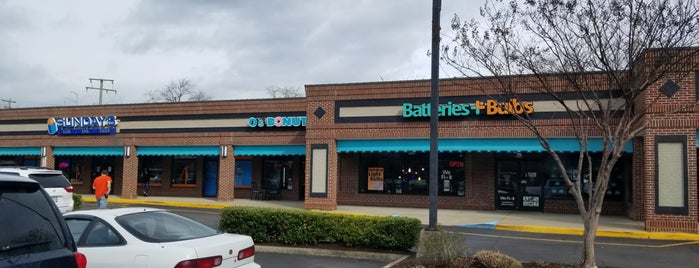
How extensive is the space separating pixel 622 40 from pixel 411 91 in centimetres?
1223

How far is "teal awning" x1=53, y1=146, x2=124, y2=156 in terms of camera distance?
28406 mm

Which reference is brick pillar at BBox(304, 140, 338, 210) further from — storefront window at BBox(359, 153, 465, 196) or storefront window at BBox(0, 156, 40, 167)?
storefront window at BBox(0, 156, 40, 167)

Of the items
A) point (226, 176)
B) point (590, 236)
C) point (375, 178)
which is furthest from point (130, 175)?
point (590, 236)

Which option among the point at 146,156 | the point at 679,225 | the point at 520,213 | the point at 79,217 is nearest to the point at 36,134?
the point at 146,156

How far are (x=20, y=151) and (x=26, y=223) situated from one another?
31367mm

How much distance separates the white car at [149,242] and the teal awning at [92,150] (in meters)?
22.8

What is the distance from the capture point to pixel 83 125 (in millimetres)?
29078

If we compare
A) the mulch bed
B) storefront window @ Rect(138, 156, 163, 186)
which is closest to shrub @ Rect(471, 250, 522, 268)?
the mulch bed

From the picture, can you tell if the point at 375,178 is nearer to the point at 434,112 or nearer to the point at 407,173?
the point at 407,173

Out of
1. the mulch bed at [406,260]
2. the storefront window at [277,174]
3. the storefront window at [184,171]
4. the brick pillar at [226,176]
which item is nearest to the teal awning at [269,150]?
the brick pillar at [226,176]

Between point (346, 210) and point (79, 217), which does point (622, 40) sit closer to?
point (79, 217)

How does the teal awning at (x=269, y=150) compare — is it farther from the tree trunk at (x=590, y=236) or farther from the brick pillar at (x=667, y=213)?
the tree trunk at (x=590, y=236)

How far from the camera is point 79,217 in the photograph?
7.04 m

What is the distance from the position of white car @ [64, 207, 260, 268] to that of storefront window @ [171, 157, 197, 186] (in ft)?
72.1
